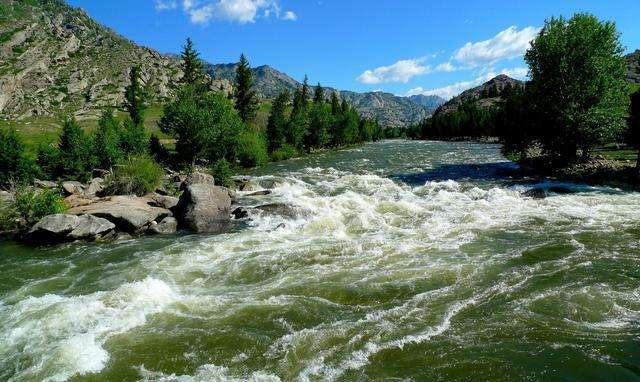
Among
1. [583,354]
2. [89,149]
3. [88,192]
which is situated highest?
[89,149]

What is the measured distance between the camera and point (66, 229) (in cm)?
2597

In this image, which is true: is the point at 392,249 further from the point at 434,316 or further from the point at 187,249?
the point at 187,249

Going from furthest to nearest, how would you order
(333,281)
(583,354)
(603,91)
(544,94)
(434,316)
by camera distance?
(544,94) → (603,91) → (333,281) → (434,316) → (583,354)

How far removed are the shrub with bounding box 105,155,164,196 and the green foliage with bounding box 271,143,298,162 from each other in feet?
130

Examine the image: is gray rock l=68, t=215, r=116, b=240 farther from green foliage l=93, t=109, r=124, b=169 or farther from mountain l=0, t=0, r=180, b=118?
mountain l=0, t=0, r=180, b=118

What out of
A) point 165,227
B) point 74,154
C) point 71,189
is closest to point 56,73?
point 74,154

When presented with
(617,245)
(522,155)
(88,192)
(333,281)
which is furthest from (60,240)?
(522,155)

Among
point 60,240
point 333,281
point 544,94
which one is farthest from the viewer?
point 544,94

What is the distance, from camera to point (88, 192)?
37.8 metres

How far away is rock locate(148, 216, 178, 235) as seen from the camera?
27.8 m

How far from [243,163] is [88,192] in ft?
103

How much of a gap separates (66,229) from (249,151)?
41.0 metres

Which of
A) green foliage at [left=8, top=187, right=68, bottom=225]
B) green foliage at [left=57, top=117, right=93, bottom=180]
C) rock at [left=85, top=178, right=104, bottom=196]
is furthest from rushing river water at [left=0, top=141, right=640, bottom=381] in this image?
green foliage at [left=57, top=117, right=93, bottom=180]

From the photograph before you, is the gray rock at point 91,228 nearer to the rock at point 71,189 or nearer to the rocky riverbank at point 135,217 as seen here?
the rocky riverbank at point 135,217
